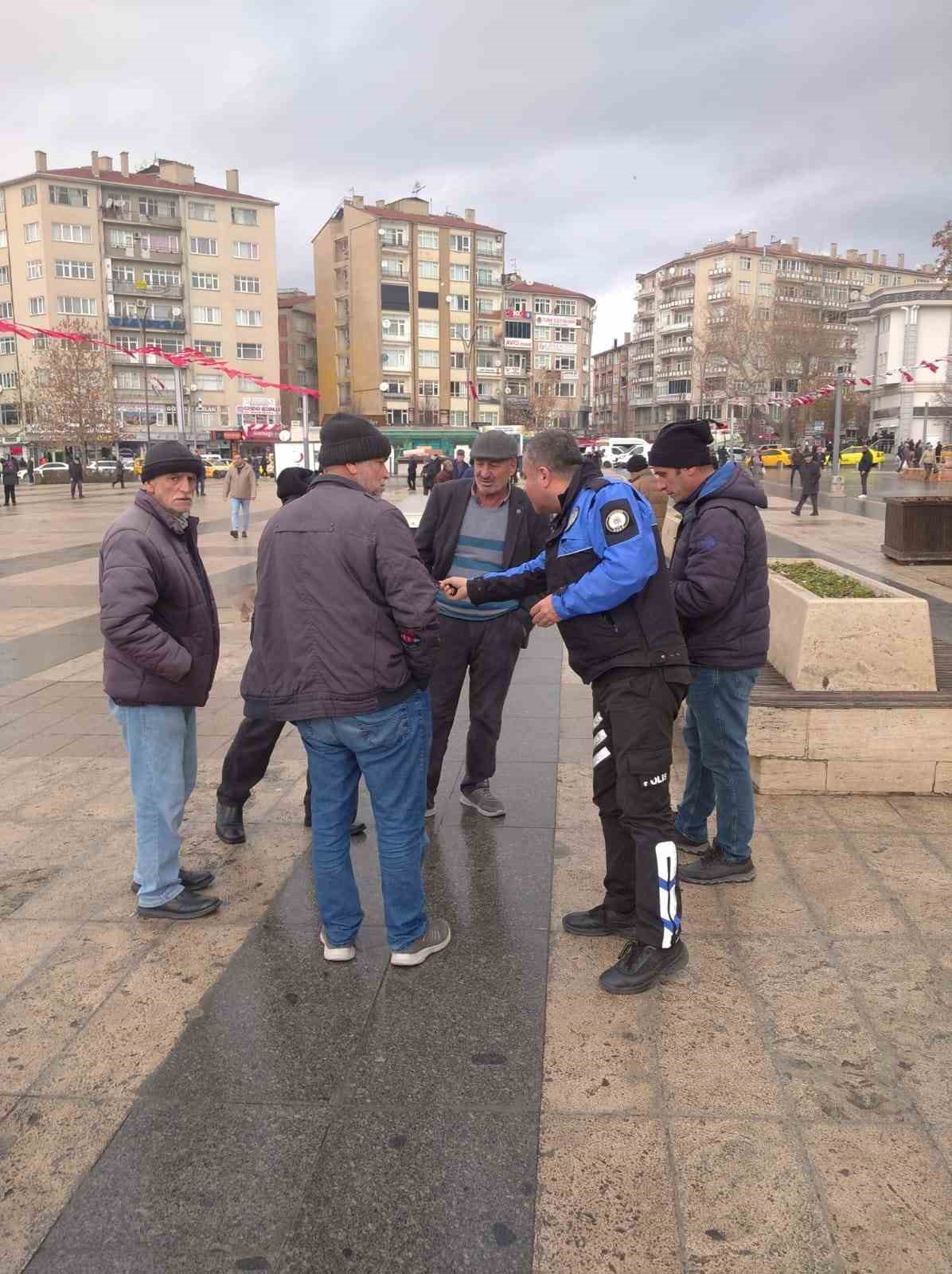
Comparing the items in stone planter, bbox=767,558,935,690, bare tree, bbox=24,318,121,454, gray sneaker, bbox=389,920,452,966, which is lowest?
gray sneaker, bbox=389,920,452,966

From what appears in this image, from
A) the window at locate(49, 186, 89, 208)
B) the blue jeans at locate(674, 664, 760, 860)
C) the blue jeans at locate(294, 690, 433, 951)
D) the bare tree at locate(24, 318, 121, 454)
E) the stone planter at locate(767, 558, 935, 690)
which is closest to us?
the blue jeans at locate(294, 690, 433, 951)

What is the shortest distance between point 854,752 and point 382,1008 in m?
2.89

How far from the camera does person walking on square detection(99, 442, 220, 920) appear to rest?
10.8 feet

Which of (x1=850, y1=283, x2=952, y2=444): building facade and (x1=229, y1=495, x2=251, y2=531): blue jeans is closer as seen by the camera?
(x1=229, y1=495, x2=251, y2=531): blue jeans

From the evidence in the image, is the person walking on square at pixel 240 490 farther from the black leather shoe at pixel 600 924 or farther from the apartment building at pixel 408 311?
the apartment building at pixel 408 311

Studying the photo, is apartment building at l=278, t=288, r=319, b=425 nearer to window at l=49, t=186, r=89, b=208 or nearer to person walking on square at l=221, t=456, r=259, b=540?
window at l=49, t=186, r=89, b=208

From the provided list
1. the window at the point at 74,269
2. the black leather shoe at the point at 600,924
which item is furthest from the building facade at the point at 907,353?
the black leather shoe at the point at 600,924

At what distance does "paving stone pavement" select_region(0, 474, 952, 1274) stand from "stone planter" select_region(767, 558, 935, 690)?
0.79 metres

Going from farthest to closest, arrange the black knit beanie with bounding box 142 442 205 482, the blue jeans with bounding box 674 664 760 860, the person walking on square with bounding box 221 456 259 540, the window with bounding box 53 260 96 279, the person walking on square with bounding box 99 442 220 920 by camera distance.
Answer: the window with bounding box 53 260 96 279
the person walking on square with bounding box 221 456 259 540
the blue jeans with bounding box 674 664 760 860
the black knit beanie with bounding box 142 442 205 482
the person walking on square with bounding box 99 442 220 920

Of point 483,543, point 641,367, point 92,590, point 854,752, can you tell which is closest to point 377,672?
point 483,543

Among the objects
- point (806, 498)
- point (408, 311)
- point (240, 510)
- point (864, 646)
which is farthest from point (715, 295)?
point (864, 646)

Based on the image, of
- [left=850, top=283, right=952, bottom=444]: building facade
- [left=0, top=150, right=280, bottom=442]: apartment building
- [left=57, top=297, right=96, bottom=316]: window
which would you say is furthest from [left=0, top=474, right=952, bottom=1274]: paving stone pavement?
[left=57, top=297, right=96, bottom=316]: window

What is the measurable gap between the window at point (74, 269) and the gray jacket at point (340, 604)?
7589 cm

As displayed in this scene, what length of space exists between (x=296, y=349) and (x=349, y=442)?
86837mm
